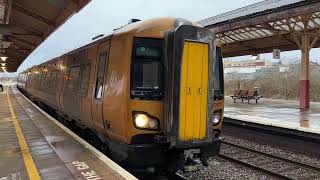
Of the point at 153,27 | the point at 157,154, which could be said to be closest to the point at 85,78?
the point at 153,27

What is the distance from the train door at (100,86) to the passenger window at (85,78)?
24.3 inches

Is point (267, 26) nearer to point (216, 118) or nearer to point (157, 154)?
point (216, 118)

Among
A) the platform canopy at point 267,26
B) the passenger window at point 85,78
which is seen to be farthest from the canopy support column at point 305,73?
the passenger window at point 85,78

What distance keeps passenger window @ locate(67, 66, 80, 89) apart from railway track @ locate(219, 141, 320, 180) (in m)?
4.29

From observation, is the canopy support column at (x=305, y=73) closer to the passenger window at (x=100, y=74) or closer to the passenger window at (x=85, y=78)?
the passenger window at (x=85, y=78)

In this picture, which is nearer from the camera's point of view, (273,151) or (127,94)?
(127,94)

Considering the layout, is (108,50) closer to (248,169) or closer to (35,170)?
(35,170)

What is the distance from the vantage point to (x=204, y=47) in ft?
20.4

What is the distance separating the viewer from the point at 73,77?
9641 mm

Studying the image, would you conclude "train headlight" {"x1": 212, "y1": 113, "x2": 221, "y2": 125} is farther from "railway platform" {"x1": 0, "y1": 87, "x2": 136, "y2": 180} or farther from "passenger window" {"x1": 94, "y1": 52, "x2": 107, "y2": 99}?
"passenger window" {"x1": 94, "y1": 52, "x2": 107, "y2": 99}

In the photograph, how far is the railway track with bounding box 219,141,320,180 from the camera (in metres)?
8.39

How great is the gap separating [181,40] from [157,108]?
45.3 inches

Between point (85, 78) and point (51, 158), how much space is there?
192 cm

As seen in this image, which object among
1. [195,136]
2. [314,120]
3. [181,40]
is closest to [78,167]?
A: [195,136]
